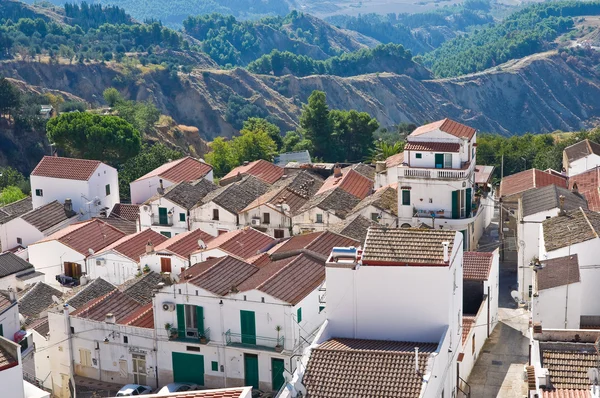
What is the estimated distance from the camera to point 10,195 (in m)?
75.6

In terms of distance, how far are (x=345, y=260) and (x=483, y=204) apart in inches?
1135

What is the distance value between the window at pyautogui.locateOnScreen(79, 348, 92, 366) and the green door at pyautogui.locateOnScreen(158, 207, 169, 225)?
A: 18.3 m

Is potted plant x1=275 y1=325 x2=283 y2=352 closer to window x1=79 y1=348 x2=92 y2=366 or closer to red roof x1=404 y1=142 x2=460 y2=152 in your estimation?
window x1=79 y1=348 x2=92 y2=366

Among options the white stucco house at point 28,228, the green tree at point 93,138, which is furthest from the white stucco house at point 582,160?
the green tree at point 93,138

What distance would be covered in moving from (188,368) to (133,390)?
8.26 ft

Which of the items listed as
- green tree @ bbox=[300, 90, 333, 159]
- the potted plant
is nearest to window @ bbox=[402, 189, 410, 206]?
the potted plant

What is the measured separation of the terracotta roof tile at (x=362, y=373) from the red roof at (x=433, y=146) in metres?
25.5

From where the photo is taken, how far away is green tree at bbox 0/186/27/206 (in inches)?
2948

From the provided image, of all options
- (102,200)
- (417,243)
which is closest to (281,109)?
(102,200)

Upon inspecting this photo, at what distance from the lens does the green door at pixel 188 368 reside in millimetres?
40812

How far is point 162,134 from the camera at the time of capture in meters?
110

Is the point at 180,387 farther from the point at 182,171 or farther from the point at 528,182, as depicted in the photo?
the point at 182,171

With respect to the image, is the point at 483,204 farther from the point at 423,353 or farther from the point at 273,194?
the point at 423,353

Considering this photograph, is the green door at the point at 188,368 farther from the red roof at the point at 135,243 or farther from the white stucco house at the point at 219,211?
the white stucco house at the point at 219,211
